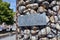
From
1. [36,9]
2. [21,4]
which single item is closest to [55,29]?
[36,9]

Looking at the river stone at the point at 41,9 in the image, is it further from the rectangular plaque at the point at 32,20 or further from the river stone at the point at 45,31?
the river stone at the point at 45,31

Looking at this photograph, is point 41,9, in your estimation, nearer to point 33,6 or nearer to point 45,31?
point 33,6

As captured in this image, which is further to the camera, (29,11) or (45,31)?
(29,11)

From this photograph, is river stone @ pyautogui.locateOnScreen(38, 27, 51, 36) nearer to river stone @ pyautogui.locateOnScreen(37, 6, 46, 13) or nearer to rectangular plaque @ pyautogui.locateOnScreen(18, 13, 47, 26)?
rectangular plaque @ pyautogui.locateOnScreen(18, 13, 47, 26)

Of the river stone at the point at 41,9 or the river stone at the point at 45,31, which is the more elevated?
the river stone at the point at 41,9

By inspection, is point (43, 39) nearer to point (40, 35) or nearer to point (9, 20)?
point (40, 35)

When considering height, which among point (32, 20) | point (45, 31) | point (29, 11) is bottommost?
point (45, 31)

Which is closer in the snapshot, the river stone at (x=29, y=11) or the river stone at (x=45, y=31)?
the river stone at (x=45, y=31)

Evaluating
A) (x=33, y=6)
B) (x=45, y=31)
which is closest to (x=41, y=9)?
(x=33, y=6)

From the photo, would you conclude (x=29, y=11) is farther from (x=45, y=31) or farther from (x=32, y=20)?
(x=45, y=31)

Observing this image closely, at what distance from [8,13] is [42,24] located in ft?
84.1

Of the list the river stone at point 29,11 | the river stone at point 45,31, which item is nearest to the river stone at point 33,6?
the river stone at point 29,11

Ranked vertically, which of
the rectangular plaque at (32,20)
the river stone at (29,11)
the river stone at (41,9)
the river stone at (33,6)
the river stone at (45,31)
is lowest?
the river stone at (45,31)

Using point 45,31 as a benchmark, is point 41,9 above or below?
above
